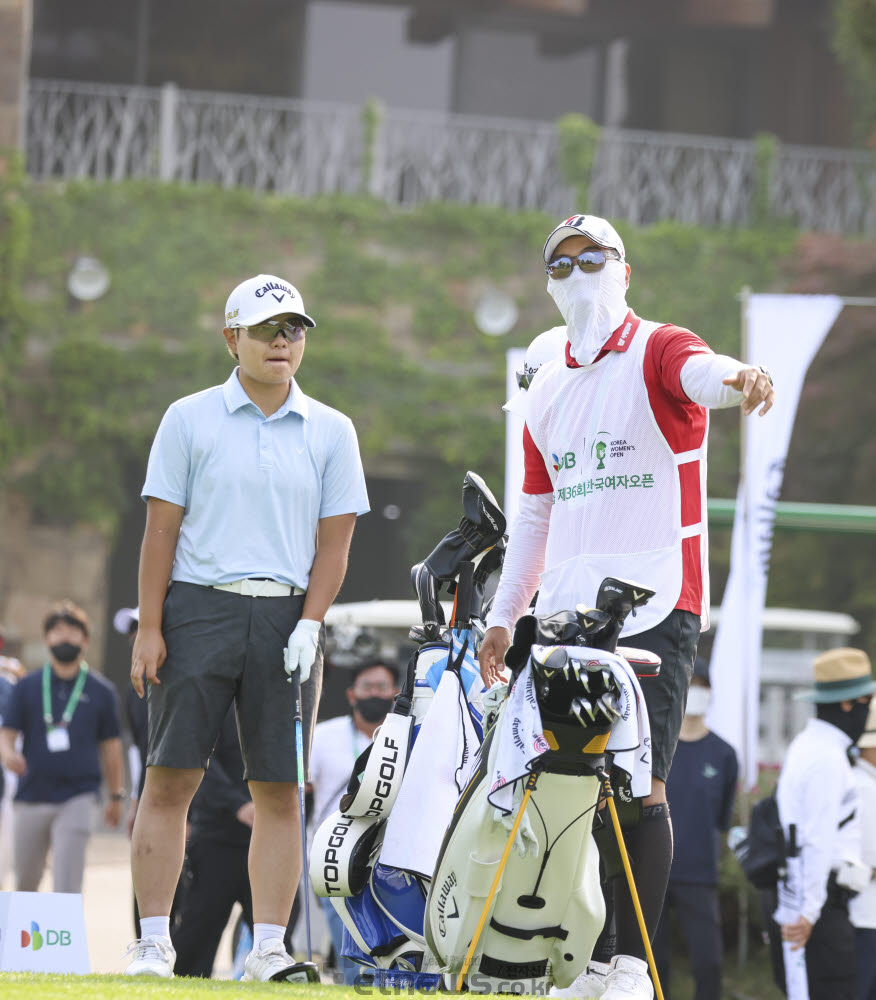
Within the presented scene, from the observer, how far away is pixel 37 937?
5.15 metres

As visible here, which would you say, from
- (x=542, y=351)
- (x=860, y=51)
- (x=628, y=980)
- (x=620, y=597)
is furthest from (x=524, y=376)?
(x=860, y=51)

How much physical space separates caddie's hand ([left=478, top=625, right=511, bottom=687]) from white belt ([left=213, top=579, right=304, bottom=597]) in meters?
0.64

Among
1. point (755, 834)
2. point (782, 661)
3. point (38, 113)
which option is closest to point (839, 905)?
point (755, 834)

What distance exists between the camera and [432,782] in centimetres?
502

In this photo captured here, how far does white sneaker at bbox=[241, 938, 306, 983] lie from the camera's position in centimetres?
488

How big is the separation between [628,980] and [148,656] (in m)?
1.71

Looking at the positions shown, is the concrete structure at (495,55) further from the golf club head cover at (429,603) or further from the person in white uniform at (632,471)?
the person in white uniform at (632,471)

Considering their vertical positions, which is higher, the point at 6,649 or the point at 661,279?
the point at 661,279

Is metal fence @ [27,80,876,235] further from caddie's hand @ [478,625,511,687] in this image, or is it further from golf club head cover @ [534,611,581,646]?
golf club head cover @ [534,611,581,646]

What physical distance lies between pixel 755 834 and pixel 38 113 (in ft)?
49.0

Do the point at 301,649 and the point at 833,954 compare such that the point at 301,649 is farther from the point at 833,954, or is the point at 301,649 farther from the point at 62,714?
the point at 62,714

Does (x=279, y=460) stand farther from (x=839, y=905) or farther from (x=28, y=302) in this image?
(x=28, y=302)

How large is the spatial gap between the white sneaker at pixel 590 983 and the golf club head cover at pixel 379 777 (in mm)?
783

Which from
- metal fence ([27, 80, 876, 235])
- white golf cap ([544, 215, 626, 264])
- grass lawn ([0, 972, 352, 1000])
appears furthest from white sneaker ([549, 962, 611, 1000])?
metal fence ([27, 80, 876, 235])
